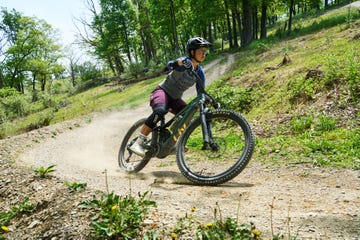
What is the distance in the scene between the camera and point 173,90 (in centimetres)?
658

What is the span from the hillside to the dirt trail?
0.01m

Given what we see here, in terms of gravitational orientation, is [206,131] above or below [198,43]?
below

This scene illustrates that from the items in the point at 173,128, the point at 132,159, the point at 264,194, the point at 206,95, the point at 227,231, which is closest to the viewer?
the point at 227,231

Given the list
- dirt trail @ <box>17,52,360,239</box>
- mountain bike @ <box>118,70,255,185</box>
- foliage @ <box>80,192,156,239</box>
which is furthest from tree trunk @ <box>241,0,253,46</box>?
foliage @ <box>80,192,156,239</box>

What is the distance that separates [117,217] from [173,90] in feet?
12.2

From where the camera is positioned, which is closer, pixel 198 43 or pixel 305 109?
pixel 198 43

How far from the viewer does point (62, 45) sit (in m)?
60.0

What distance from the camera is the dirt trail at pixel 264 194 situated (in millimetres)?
3107

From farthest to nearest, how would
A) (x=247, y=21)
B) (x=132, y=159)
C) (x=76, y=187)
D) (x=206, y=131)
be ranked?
(x=247, y=21) < (x=132, y=159) < (x=206, y=131) < (x=76, y=187)

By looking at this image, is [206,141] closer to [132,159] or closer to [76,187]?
[76,187]

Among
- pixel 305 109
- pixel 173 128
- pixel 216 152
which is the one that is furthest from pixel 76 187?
pixel 305 109

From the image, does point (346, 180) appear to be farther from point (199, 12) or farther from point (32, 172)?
point (199, 12)

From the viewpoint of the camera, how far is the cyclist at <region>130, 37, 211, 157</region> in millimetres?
6129

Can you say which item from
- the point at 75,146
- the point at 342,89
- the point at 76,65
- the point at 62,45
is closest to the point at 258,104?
the point at 342,89
